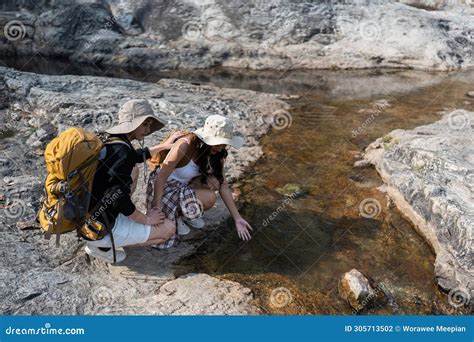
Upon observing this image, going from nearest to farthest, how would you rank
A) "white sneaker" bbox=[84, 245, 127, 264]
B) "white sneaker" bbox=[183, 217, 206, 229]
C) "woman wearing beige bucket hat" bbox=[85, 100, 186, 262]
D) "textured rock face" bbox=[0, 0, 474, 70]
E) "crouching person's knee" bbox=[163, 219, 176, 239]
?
"woman wearing beige bucket hat" bbox=[85, 100, 186, 262] → "white sneaker" bbox=[84, 245, 127, 264] → "crouching person's knee" bbox=[163, 219, 176, 239] → "white sneaker" bbox=[183, 217, 206, 229] → "textured rock face" bbox=[0, 0, 474, 70]

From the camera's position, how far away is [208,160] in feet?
16.2

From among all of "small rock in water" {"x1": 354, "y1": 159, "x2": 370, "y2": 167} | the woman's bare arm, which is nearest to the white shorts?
the woman's bare arm

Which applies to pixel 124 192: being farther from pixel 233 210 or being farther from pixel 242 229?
A: pixel 242 229

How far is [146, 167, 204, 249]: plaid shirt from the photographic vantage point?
498 centimetres

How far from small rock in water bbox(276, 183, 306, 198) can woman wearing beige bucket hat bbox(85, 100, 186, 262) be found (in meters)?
2.14

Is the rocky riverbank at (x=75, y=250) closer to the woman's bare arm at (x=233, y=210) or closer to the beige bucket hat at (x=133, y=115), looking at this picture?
the woman's bare arm at (x=233, y=210)

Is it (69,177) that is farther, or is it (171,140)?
→ (171,140)

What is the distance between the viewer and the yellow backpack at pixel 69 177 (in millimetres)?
3781

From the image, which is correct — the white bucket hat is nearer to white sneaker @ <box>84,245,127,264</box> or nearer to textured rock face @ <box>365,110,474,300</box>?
white sneaker @ <box>84,245,127,264</box>

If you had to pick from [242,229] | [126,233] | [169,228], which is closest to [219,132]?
[169,228]

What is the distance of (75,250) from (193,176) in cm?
153

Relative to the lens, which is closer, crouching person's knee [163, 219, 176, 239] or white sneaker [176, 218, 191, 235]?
crouching person's knee [163, 219, 176, 239]

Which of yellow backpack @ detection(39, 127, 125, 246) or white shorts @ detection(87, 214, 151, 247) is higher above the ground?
yellow backpack @ detection(39, 127, 125, 246)

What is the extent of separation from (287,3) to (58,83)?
1003 centimetres
